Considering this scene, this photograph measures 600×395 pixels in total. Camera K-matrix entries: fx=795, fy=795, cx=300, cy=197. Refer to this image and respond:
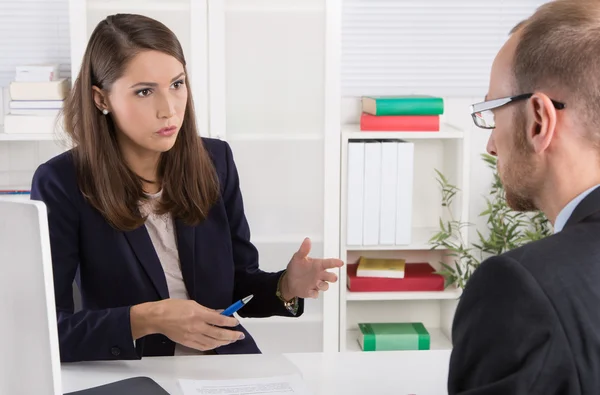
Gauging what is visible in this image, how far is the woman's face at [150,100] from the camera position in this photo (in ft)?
6.42

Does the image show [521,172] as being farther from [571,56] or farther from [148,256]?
[148,256]

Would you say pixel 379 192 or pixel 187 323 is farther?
pixel 379 192

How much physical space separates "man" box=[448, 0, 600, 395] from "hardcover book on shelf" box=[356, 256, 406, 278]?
2.08 meters

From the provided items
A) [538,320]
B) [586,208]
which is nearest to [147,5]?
[586,208]

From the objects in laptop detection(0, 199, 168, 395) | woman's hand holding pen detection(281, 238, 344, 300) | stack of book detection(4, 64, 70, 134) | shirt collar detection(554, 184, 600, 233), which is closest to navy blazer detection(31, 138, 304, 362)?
woman's hand holding pen detection(281, 238, 344, 300)

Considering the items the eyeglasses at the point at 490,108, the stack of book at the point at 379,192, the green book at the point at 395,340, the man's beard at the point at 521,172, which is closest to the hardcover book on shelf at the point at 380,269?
the stack of book at the point at 379,192

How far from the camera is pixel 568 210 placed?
1086mm

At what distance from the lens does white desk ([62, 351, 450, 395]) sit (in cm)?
156

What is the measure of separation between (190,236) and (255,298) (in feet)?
0.79

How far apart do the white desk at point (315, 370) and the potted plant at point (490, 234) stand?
1518mm

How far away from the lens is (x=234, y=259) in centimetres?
217

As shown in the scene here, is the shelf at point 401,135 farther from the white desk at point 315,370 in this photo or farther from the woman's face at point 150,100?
the white desk at point 315,370

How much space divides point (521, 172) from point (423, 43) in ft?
7.97

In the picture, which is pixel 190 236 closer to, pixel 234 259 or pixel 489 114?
pixel 234 259
